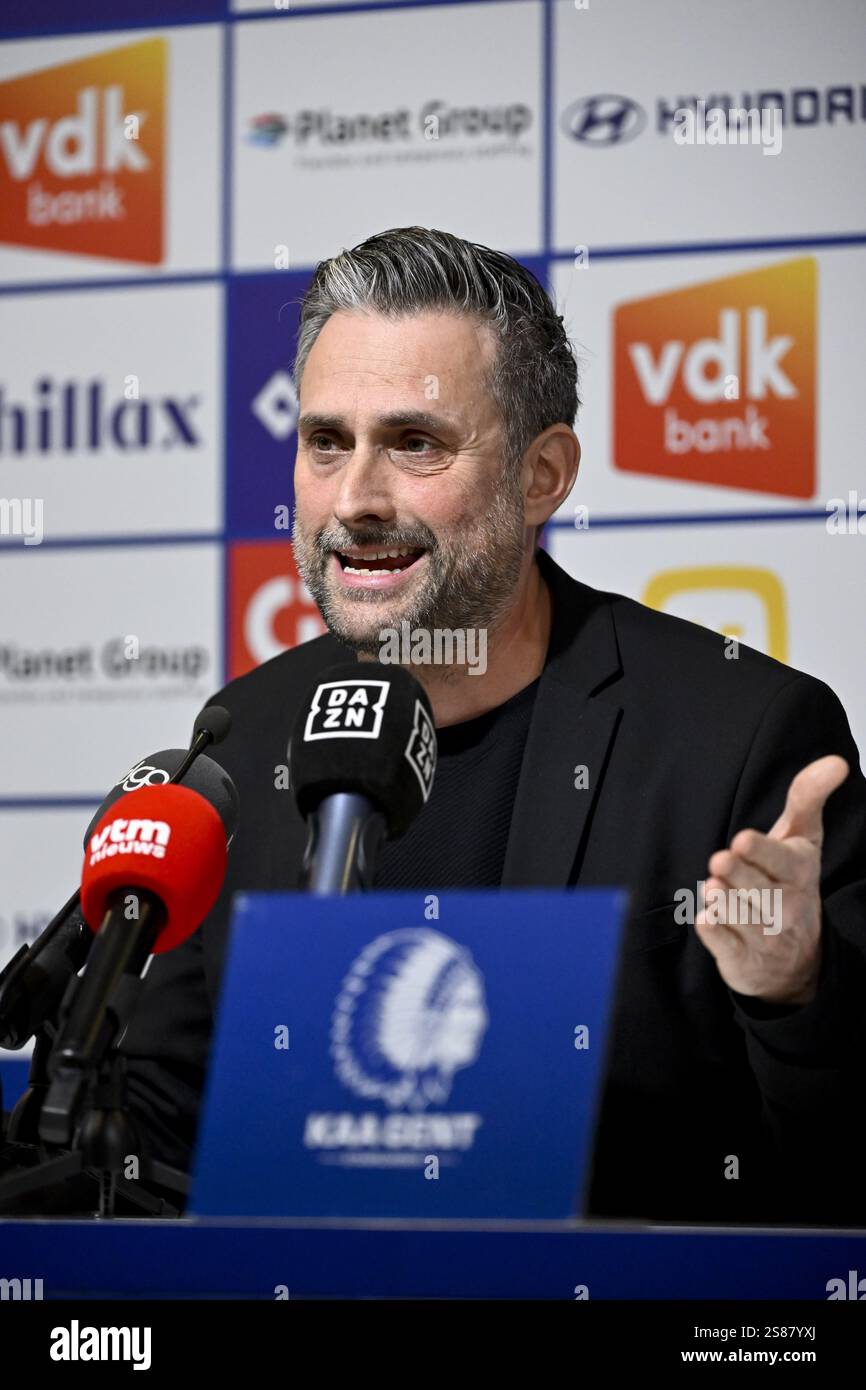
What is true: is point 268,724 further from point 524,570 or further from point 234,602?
point 234,602

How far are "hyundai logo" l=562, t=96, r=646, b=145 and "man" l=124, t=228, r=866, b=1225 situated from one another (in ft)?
2.38

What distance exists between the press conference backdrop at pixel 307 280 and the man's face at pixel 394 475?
2.29ft

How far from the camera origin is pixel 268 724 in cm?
206

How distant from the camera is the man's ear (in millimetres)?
2090

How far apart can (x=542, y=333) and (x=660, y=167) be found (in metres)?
0.76

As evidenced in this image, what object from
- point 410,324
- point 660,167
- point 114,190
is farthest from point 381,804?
point 114,190

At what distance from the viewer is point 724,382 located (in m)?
2.61

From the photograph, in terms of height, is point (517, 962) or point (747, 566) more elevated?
point (747, 566)

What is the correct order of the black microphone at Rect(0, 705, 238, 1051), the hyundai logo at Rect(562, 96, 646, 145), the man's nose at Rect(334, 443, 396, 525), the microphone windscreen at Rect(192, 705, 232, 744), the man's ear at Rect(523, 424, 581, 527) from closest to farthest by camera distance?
the black microphone at Rect(0, 705, 238, 1051) → the microphone windscreen at Rect(192, 705, 232, 744) → the man's nose at Rect(334, 443, 396, 525) → the man's ear at Rect(523, 424, 581, 527) → the hyundai logo at Rect(562, 96, 646, 145)

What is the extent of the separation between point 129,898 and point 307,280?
1.89m

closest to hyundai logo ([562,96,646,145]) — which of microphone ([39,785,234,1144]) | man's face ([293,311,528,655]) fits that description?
man's face ([293,311,528,655])

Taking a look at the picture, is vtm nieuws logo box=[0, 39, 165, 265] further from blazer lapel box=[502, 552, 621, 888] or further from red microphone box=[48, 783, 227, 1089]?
red microphone box=[48, 783, 227, 1089]

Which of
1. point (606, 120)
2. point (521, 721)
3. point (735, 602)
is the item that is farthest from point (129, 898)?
point (606, 120)

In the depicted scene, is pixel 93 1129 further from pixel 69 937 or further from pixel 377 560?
pixel 377 560
